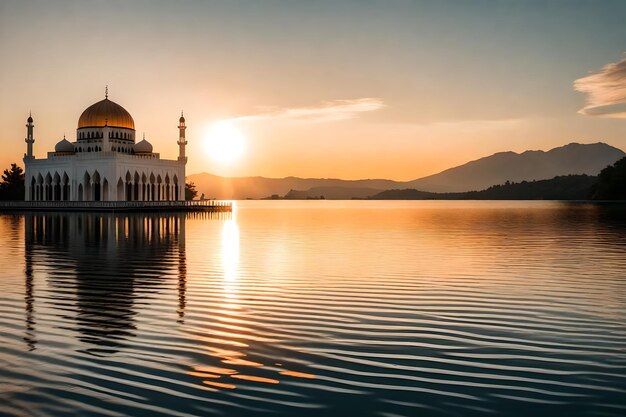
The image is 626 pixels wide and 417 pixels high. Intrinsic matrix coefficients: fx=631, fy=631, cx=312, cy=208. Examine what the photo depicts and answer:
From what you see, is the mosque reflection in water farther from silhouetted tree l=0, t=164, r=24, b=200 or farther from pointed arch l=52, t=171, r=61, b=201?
silhouetted tree l=0, t=164, r=24, b=200

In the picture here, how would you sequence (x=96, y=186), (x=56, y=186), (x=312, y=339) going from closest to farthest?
1. (x=312, y=339)
2. (x=96, y=186)
3. (x=56, y=186)

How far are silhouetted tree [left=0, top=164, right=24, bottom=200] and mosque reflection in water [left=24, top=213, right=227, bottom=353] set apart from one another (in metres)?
90.0

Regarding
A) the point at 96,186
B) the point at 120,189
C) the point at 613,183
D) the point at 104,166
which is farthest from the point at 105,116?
the point at 613,183

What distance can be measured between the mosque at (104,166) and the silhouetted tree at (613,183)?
97.5 m

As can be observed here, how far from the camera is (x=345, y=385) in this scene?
9.10 meters

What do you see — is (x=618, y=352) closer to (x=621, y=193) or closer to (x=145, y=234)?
(x=145, y=234)

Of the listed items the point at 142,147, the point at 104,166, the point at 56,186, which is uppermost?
the point at 142,147

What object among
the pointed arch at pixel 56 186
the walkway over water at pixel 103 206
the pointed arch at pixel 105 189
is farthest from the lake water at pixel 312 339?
the pointed arch at pixel 56 186

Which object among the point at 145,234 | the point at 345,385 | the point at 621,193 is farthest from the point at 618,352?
the point at 621,193

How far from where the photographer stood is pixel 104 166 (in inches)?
3829

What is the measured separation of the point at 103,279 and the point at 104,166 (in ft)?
267

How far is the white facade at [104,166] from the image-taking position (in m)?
97.9

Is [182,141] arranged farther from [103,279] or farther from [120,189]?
[103,279]

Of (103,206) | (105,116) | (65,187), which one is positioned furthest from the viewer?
(105,116)
